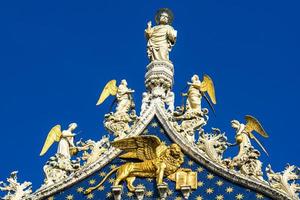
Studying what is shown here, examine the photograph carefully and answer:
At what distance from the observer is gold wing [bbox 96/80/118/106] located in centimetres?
2167

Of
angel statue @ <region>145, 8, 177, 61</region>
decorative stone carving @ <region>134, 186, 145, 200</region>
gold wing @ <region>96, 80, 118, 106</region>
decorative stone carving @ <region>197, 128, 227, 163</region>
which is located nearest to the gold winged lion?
decorative stone carving @ <region>134, 186, 145, 200</region>

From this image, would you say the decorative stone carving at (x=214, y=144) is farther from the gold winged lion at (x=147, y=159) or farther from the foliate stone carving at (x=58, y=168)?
the foliate stone carving at (x=58, y=168)

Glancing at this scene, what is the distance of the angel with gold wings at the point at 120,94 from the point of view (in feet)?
69.0

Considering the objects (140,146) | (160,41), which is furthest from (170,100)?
(160,41)

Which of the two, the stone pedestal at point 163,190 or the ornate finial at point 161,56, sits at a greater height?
the ornate finial at point 161,56

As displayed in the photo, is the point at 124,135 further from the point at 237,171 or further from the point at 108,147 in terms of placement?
the point at 237,171

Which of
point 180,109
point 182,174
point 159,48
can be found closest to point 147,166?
point 182,174

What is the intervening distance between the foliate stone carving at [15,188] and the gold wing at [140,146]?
2007 millimetres

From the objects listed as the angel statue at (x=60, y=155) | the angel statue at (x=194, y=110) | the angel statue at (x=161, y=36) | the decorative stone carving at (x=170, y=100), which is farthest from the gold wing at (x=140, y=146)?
the angel statue at (x=161, y=36)

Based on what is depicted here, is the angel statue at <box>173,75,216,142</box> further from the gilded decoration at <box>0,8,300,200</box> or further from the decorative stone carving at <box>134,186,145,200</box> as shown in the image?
the decorative stone carving at <box>134,186,145,200</box>

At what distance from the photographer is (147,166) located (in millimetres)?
19188

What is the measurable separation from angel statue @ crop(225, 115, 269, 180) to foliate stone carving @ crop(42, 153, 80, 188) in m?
3.32

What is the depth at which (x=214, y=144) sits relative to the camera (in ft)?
64.5

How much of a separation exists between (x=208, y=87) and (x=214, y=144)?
2.01 metres
